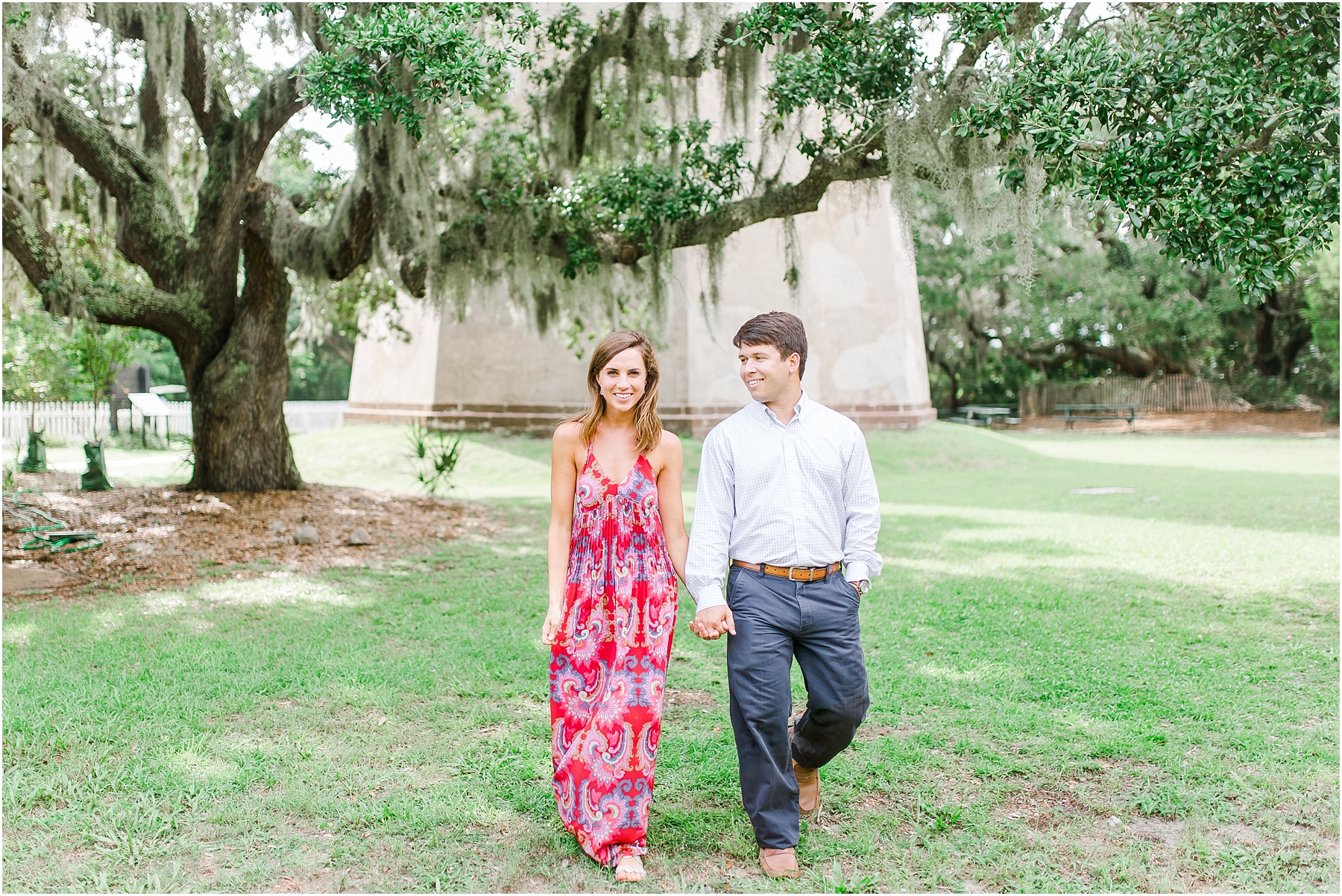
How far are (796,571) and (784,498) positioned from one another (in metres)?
0.22

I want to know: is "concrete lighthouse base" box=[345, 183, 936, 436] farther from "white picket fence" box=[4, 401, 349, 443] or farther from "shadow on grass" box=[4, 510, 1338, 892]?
"shadow on grass" box=[4, 510, 1338, 892]

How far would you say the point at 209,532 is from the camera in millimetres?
8414

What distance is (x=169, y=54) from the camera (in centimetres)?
866

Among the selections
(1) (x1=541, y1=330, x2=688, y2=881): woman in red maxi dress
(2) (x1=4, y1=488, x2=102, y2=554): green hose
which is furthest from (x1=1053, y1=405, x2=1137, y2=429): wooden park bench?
(1) (x1=541, y1=330, x2=688, y2=881): woman in red maxi dress

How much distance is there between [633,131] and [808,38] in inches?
83.1

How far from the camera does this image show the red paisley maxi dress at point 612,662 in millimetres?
2902

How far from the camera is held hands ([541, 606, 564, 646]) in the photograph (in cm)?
292

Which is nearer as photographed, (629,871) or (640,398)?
(629,871)

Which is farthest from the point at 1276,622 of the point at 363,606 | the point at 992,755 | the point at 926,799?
the point at 363,606

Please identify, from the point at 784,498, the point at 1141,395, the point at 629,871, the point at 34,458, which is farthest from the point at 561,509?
the point at 1141,395

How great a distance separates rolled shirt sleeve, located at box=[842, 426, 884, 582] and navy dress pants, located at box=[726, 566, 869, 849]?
71mm

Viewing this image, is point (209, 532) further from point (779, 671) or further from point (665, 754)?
point (779, 671)

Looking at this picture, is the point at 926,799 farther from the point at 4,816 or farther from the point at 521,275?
the point at 521,275

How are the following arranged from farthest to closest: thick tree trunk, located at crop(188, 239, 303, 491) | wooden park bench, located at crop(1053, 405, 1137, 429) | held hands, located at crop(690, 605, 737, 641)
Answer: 1. wooden park bench, located at crop(1053, 405, 1137, 429)
2. thick tree trunk, located at crop(188, 239, 303, 491)
3. held hands, located at crop(690, 605, 737, 641)
